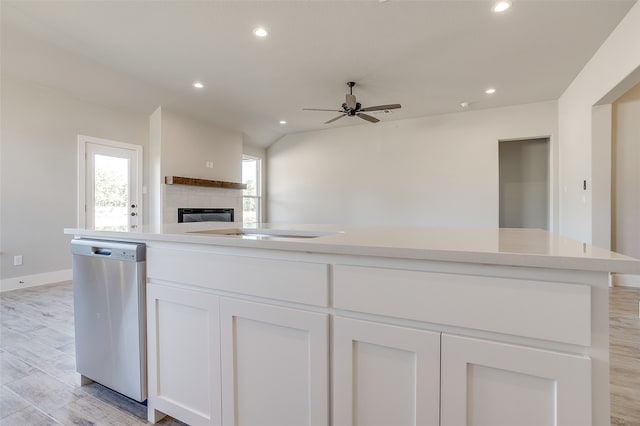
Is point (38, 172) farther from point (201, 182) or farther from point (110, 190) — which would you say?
point (201, 182)

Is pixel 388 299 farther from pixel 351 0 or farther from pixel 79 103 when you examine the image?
pixel 79 103

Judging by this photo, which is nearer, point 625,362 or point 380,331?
point 380,331

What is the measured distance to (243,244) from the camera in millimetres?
1090

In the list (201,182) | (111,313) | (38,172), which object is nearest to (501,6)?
(111,313)

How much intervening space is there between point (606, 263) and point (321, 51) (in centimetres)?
342

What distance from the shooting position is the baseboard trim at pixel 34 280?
143 inches

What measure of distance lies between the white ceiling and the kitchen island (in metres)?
2.57

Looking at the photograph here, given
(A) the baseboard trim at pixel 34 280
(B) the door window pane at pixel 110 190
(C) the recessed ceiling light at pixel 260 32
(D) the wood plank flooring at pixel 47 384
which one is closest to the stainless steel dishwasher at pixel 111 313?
(D) the wood plank flooring at pixel 47 384

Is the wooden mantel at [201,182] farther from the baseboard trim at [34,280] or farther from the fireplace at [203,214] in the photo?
the baseboard trim at [34,280]

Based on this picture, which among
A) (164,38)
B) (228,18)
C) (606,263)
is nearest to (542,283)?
(606,263)

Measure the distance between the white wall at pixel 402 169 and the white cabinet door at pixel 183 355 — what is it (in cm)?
513

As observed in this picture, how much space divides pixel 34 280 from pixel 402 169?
5.85 metres

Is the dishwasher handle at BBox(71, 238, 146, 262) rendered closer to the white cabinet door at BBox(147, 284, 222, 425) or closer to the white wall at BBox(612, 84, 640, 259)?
the white cabinet door at BBox(147, 284, 222, 425)

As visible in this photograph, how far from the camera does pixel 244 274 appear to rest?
1112 millimetres
